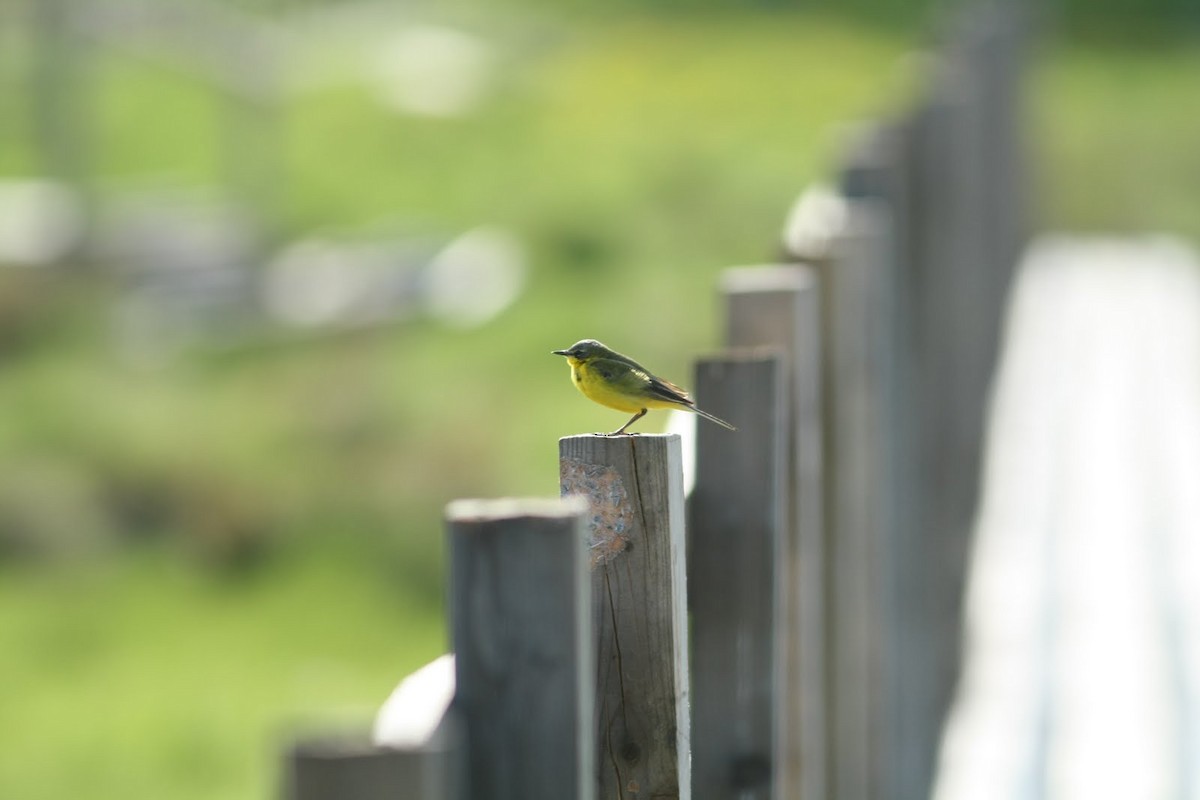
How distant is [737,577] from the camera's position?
2.08m

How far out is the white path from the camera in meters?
3.85

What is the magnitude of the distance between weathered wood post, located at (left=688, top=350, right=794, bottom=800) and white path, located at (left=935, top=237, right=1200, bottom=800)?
5.51 feet

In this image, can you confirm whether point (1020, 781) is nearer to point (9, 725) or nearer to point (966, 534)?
point (966, 534)

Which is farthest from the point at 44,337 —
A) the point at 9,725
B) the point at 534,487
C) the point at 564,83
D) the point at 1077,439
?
the point at 564,83

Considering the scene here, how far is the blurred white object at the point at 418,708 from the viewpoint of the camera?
1186mm

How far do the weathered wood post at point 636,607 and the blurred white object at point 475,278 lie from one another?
8.98 metres

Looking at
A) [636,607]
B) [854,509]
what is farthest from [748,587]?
[854,509]

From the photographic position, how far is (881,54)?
85.4ft

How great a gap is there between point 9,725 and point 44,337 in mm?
5117

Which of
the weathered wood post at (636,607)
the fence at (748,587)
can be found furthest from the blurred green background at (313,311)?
the weathered wood post at (636,607)

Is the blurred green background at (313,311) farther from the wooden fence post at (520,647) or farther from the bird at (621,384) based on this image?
the wooden fence post at (520,647)

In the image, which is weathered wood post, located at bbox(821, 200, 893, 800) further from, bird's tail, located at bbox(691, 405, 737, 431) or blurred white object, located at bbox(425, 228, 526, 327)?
blurred white object, located at bbox(425, 228, 526, 327)

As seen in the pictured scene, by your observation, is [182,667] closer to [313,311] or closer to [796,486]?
[796,486]

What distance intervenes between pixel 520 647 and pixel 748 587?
79 centimetres
